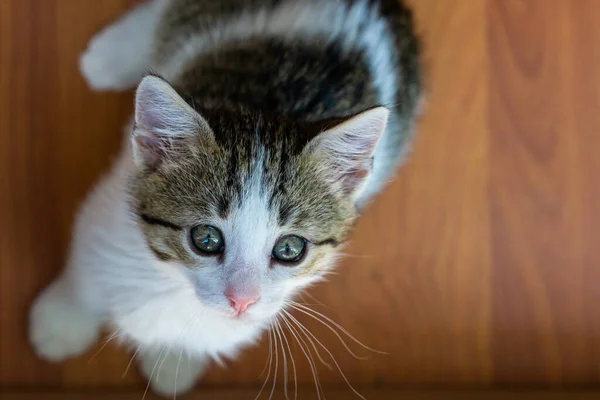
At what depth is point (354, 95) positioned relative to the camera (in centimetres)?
119

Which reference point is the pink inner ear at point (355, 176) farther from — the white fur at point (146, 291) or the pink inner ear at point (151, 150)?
the pink inner ear at point (151, 150)

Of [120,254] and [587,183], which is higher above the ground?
[587,183]

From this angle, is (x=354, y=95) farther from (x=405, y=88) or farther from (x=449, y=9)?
(x=449, y=9)

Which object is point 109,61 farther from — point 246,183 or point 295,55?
point 246,183

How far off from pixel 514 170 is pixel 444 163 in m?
0.18

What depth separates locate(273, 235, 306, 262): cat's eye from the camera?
3.10ft

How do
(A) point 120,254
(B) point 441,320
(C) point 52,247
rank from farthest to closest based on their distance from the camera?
(B) point 441,320, (C) point 52,247, (A) point 120,254

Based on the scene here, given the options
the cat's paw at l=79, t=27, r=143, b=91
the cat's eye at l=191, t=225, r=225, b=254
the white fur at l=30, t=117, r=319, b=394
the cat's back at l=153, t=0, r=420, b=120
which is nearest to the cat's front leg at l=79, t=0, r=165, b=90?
the cat's paw at l=79, t=27, r=143, b=91

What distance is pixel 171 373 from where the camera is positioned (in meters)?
1.38

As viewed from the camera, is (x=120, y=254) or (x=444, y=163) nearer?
(x=120, y=254)

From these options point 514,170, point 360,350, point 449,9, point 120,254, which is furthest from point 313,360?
point 449,9

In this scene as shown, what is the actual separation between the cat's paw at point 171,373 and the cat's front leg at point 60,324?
140mm

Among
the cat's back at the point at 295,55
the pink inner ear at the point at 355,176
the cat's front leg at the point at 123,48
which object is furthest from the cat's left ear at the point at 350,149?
the cat's front leg at the point at 123,48

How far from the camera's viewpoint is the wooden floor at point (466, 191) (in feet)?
4.79
